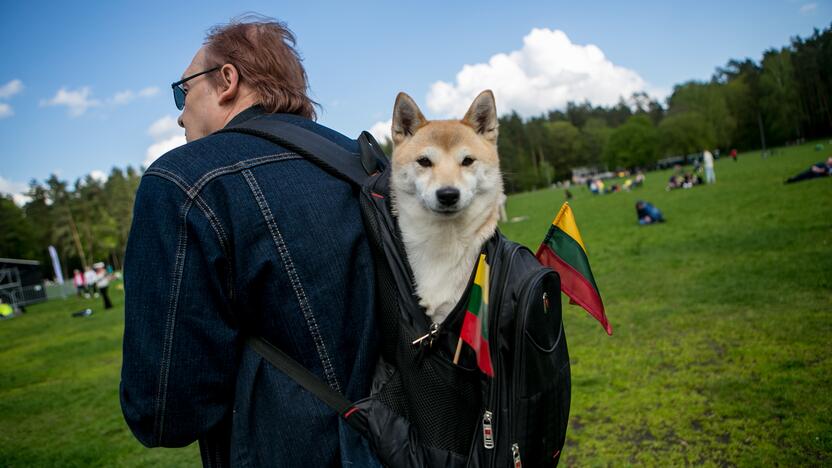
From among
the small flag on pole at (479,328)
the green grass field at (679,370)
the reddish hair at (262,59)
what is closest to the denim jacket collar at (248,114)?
the reddish hair at (262,59)

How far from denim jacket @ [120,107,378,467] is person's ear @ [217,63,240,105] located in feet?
1.24

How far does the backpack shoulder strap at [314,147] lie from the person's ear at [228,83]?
26 cm

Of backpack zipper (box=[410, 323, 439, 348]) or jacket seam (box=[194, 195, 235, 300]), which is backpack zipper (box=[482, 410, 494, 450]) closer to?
backpack zipper (box=[410, 323, 439, 348])

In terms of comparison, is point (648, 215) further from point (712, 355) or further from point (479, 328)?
point (479, 328)

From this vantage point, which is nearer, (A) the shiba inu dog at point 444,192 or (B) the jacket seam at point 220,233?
(B) the jacket seam at point 220,233

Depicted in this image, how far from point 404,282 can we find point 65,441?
784 centimetres

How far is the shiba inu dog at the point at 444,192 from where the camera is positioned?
1955 mm

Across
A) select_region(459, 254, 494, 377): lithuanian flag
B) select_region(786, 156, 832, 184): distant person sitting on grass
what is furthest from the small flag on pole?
select_region(786, 156, 832, 184): distant person sitting on grass

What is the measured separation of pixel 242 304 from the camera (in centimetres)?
162

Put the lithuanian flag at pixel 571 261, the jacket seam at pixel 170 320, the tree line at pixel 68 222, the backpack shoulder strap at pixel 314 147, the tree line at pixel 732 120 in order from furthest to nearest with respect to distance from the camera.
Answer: the tree line at pixel 732 120
the tree line at pixel 68 222
the lithuanian flag at pixel 571 261
the backpack shoulder strap at pixel 314 147
the jacket seam at pixel 170 320

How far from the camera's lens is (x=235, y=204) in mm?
1602

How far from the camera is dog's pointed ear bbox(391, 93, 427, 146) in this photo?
270 cm

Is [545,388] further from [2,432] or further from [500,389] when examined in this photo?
[2,432]

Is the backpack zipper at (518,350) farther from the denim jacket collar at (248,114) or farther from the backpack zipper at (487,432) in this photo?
the denim jacket collar at (248,114)
